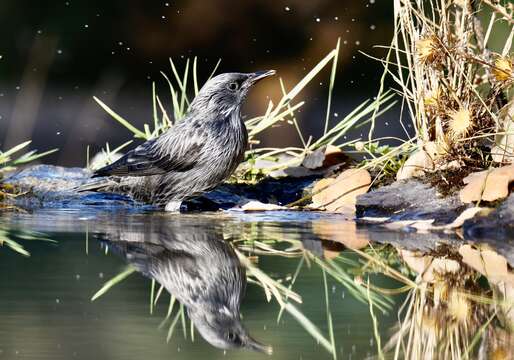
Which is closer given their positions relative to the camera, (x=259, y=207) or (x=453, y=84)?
(x=453, y=84)

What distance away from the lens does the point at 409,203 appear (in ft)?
18.4

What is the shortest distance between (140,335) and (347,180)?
3461 millimetres

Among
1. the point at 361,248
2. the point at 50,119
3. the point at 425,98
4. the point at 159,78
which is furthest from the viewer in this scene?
the point at 159,78

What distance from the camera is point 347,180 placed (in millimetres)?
6215

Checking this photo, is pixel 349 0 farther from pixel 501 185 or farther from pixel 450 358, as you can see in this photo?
pixel 450 358

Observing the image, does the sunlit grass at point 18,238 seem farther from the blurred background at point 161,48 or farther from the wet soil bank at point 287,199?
the blurred background at point 161,48

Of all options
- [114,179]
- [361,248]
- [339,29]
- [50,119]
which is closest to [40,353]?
[361,248]

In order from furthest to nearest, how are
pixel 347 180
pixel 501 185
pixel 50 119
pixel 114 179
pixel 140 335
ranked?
1. pixel 50 119
2. pixel 114 179
3. pixel 347 180
4. pixel 501 185
5. pixel 140 335

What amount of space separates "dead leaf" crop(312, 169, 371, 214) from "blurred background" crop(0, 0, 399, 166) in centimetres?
750

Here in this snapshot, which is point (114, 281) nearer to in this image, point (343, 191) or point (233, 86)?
point (343, 191)

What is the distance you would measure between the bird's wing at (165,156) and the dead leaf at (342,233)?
1.36 metres

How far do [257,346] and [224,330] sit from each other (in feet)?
0.76

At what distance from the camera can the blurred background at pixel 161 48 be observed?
47.3ft

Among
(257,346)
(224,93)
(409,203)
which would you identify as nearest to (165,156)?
(224,93)
